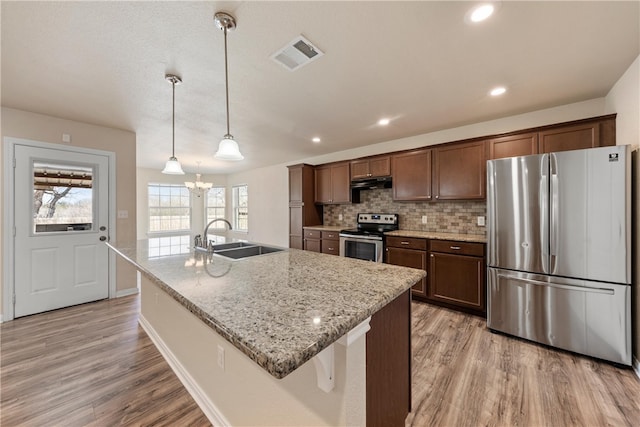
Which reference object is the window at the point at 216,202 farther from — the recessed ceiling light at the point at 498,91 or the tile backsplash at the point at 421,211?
the recessed ceiling light at the point at 498,91

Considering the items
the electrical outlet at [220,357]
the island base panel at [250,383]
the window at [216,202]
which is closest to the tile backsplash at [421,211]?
the island base panel at [250,383]

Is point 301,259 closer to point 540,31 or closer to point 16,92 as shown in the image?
point 540,31

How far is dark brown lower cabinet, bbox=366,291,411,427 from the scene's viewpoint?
1.07 metres

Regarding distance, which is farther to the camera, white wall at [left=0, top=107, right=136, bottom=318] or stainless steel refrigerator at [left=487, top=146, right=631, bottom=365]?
white wall at [left=0, top=107, right=136, bottom=318]

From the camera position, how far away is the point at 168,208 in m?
7.08

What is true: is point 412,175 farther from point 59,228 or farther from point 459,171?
point 59,228

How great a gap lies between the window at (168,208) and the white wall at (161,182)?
0.40 feet

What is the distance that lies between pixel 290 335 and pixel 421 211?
3.65m

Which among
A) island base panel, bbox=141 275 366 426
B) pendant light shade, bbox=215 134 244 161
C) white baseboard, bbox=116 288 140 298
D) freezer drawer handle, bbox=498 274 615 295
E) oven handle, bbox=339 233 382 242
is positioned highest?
pendant light shade, bbox=215 134 244 161

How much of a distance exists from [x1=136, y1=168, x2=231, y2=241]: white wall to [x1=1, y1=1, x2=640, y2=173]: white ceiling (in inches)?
147

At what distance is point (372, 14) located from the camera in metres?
1.48

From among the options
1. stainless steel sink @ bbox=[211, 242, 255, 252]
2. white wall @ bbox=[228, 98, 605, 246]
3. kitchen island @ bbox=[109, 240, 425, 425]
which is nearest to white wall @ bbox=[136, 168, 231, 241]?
white wall @ bbox=[228, 98, 605, 246]

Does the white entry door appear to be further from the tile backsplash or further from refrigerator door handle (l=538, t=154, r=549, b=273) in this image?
refrigerator door handle (l=538, t=154, r=549, b=273)

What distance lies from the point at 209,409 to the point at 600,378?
2787mm
